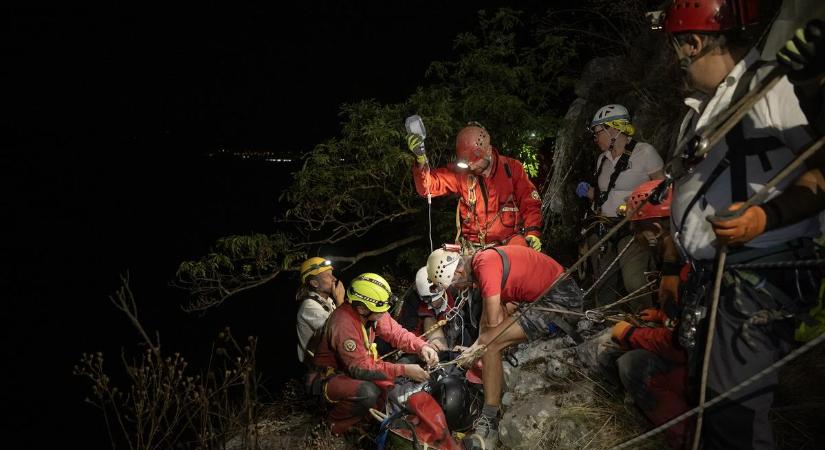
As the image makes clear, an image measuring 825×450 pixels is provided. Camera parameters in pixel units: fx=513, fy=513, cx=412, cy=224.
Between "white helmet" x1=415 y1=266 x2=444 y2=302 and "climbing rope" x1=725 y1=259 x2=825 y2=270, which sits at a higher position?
"climbing rope" x1=725 y1=259 x2=825 y2=270

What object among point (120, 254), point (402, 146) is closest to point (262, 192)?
point (120, 254)

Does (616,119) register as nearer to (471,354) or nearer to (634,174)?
(634,174)

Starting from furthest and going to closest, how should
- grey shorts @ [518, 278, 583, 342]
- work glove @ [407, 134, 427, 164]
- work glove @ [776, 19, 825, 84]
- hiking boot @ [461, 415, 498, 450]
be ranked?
work glove @ [407, 134, 427, 164]
grey shorts @ [518, 278, 583, 342]
hiking boot @ [461, 415, 498, 450]
work glove @ [776, 19, 825, 84]

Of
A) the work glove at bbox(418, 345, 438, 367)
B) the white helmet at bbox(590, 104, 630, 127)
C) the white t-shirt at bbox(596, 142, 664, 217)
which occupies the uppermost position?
the white helmet at bbox(590, 104, 630, 127)

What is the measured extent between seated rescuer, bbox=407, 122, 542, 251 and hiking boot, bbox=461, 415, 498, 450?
6.76ft

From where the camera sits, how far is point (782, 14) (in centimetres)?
222

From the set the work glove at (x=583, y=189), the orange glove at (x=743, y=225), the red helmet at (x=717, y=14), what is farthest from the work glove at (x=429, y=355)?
the red helmet at (x=717, y=14)

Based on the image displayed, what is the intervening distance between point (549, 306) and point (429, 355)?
1.20m

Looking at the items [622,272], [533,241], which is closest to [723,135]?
[622,272]

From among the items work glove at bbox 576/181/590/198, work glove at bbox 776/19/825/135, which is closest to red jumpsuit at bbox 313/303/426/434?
work glove at bbox 576/181/590/198

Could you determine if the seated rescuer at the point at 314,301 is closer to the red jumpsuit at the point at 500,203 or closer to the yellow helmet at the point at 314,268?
the yellow helmet at the point at 314,268

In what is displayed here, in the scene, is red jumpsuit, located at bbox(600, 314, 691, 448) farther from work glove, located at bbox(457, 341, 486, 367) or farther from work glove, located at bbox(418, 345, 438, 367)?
work glove, located at bbox(418, 345, 438, 367)

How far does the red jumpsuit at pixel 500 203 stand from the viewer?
5789 millimetres

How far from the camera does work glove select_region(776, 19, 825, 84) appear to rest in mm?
1611
